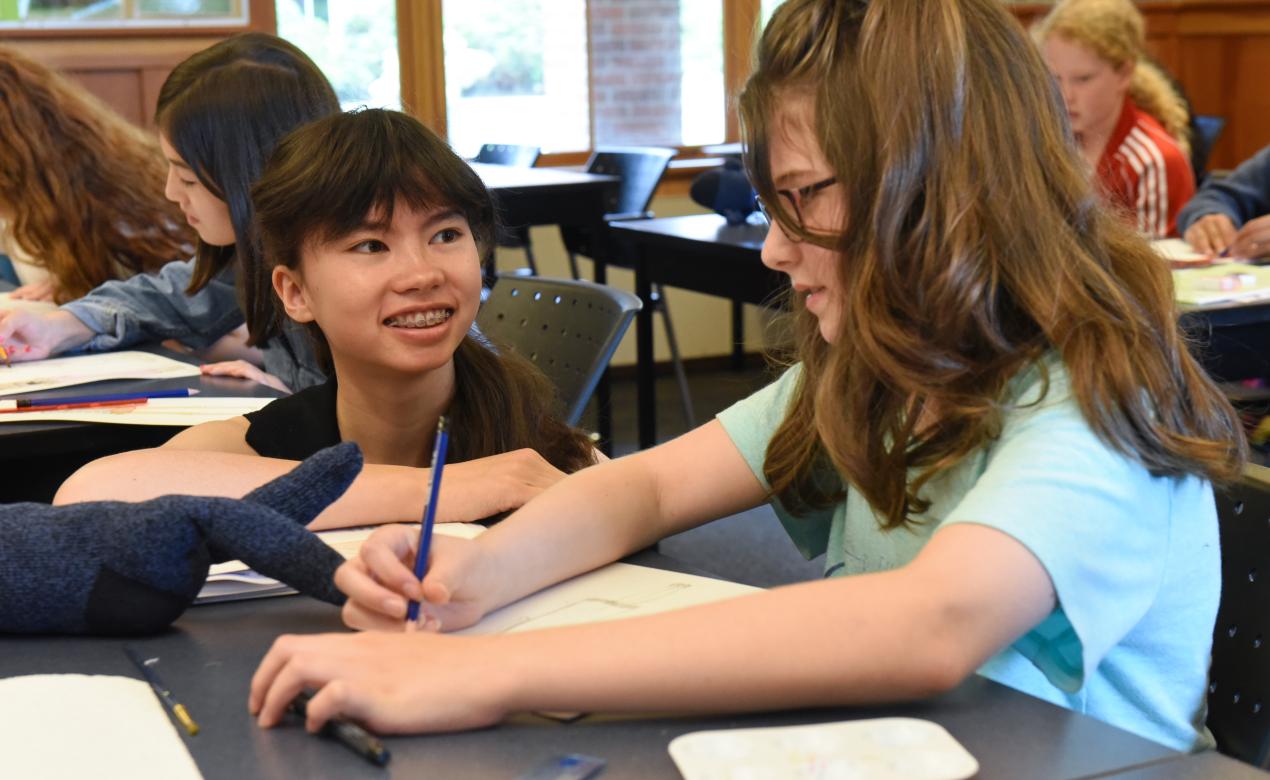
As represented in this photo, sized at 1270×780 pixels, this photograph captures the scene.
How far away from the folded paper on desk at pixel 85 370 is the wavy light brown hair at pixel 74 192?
517 mm

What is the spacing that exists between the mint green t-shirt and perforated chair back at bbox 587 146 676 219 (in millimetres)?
3281

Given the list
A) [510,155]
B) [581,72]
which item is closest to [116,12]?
[510,155]

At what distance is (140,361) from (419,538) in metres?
1.20

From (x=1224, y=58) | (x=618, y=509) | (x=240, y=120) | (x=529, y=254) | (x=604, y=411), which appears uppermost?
(x=240, y=120)

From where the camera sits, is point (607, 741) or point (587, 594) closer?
point (607, 741)

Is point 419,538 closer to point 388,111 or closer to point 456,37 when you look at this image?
point 388,111

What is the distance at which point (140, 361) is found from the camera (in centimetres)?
199

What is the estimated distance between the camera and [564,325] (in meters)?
1.98

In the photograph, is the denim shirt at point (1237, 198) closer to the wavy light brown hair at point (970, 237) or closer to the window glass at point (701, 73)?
the wavy light brown hair at point (970, 237)

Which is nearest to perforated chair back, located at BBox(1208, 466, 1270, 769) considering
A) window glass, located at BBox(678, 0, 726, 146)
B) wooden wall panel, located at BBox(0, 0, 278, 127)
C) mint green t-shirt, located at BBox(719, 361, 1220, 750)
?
mint green t-shirt, located at BBox(719, 361, 1220, 750)

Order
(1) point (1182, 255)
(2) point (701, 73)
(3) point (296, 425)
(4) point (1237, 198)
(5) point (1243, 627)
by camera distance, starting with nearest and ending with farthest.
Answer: (5) point (1243, 627) < (3) point (296, 425) < (1) point (1182, 255) < (4) point (1237, 198) < (2) point (701, 73)

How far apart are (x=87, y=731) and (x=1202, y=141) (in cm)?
380

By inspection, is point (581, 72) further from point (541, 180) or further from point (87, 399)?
point (87, 399)

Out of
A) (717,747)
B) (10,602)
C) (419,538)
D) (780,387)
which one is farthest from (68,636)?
(780,387)
